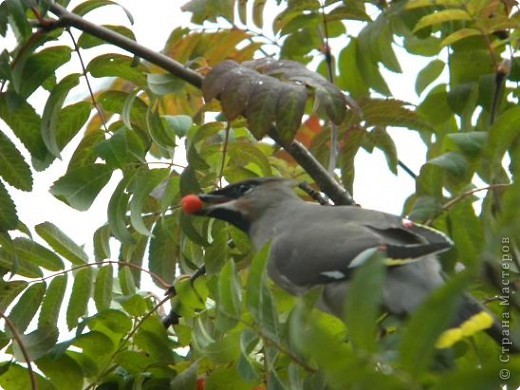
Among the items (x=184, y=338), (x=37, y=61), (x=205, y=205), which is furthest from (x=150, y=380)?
(x=37, y=61)

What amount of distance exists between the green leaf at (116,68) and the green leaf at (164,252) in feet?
1.62

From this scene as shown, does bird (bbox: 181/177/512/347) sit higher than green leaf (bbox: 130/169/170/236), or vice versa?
green leaf (bbox: 130/169/170/236)

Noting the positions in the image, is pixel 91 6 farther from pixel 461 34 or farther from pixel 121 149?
pixel 461 34

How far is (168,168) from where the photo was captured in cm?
380

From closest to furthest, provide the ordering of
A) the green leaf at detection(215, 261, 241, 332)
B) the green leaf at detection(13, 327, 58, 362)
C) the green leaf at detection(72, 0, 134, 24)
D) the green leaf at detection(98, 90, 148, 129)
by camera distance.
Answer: the green leaf at detection(215, 261, 241, 332), the green leaf at detection(13, 327, 58, 362), the green leaf at detection(72, 0, 134, 24), the green leaf at detection(98, 90, 148, 129)

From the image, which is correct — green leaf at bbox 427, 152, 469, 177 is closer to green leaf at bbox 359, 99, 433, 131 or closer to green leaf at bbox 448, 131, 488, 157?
green leaf at bbox 448, 131, 488, 157

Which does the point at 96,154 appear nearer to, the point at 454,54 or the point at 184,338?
the point at 184,338

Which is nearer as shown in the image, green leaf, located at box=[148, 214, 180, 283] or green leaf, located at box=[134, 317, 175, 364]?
green leaf, located at box=[134, 317, 175, 364]

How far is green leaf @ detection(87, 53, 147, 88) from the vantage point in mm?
3873

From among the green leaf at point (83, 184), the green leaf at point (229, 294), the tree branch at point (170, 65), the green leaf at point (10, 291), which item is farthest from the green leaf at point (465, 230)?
the green leaf at point (10, 291)

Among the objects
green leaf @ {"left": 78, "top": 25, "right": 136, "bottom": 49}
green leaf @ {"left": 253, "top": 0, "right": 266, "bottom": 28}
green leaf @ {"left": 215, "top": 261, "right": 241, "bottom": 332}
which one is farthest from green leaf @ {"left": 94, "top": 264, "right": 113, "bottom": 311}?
green leaf @ {"left": 253, "top": 0, "right": 266, "bottom": 28}

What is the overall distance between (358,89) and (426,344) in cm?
311

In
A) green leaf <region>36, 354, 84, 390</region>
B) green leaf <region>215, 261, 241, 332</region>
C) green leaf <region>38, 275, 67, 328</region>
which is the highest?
green leaf <region>215, 261, 241, 332</region>

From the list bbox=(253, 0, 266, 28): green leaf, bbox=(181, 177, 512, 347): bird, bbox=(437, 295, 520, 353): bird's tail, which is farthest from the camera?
bbox=(253, 0, 266, 28): green leaf
